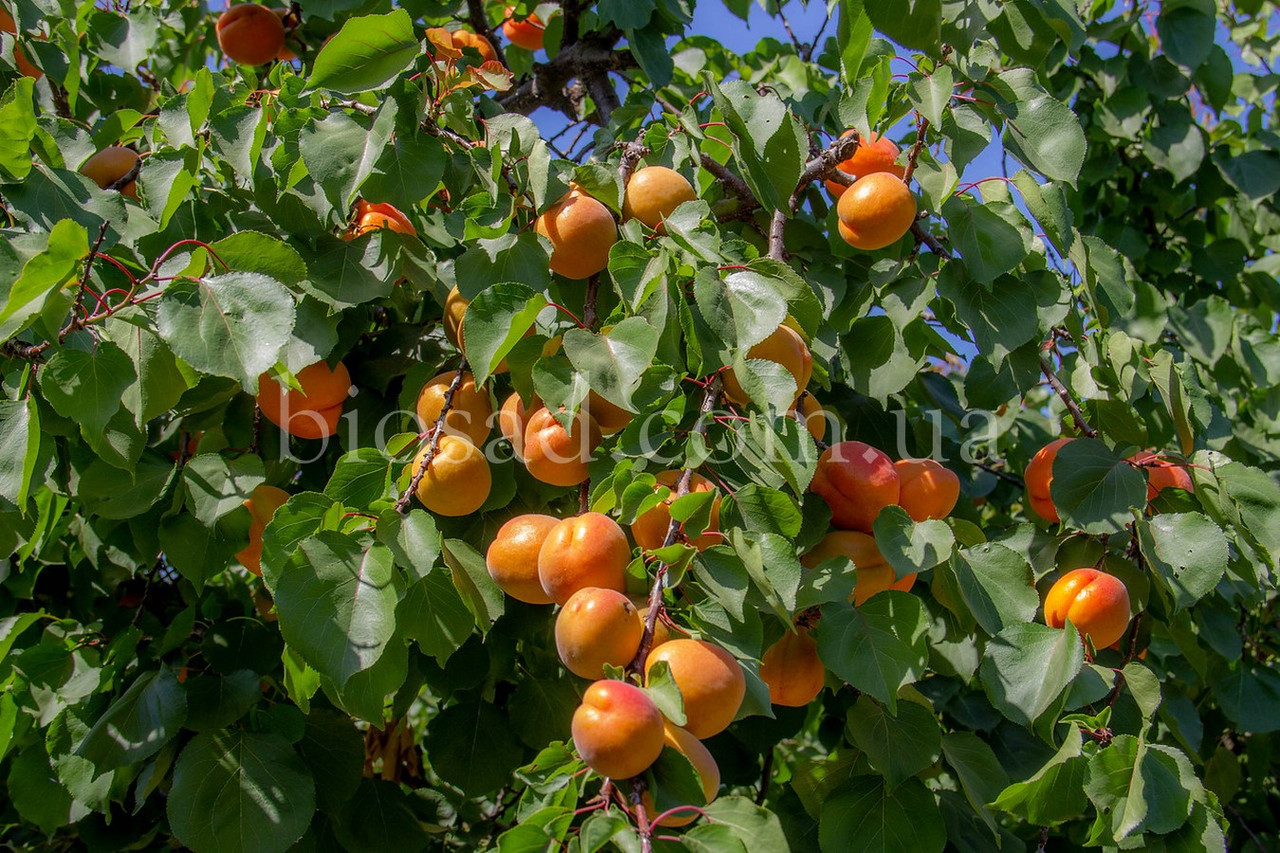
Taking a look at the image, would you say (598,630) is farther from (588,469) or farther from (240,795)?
(240,795)

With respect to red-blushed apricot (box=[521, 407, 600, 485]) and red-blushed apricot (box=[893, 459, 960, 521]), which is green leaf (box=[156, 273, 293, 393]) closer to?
red-blushed apricot (box=[521, 407, 600, 485])

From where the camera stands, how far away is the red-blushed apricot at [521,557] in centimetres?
96

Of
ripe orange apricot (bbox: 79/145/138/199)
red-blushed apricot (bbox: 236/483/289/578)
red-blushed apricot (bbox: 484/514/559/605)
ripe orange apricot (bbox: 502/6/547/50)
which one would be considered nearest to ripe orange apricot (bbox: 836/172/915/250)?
red-blushed apricot (bbox: 484/514/559/605)

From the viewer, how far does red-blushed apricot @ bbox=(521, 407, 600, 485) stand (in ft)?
3.32

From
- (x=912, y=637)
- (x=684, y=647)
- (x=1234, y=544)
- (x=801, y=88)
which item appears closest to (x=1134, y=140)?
(x=801, y=88)

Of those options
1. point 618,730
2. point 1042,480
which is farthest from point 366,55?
point 1042,480

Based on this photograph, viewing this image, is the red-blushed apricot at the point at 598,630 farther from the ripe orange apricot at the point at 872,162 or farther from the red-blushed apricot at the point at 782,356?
the ripe orange apricot at the point at 872,162

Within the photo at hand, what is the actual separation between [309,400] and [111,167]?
1.91 feet

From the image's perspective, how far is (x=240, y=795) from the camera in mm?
1173

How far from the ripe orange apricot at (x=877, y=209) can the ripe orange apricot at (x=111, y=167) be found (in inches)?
41.7

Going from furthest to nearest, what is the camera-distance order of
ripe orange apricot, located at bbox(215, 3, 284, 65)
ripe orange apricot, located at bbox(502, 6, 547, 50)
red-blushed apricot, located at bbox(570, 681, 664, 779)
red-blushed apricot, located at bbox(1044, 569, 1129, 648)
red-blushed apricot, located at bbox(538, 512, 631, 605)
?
1. ripe orange apricot, located at bbox(502, 6, 547, 50)
2. ripe orange apricot, located at bbox(215, 3, 284, 65)
3. red-blushed apricot, located at bbox(1044, 569, 1129, 648)
4. red-blushed apricot, located at bbox(538, 512, 631, 605)
5. red-blushed apricot, located at bbox(570, 681, 664, 779)

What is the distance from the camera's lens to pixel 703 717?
0.78m

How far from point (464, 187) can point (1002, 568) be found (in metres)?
0.77

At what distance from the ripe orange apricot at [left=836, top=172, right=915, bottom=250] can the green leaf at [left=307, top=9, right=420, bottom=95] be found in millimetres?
514
